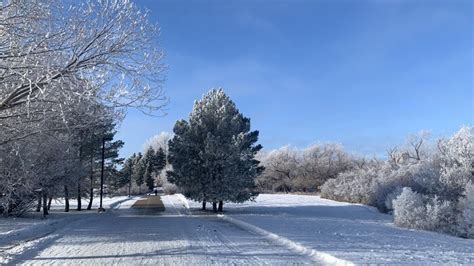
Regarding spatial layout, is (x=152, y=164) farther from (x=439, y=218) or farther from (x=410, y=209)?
(x=439, y=218)

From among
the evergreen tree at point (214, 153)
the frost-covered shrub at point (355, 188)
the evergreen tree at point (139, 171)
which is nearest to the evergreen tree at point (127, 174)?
the evergreen tree at point (139, 171)

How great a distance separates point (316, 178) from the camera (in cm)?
8606

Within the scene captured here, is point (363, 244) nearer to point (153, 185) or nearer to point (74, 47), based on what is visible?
point (74, 47)

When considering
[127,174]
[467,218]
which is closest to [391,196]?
[467,218]

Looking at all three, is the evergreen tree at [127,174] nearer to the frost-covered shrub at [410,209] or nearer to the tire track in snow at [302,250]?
the frost-covered shrub at [410,209]

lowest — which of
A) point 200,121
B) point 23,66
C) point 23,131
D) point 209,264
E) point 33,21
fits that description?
point 209,264

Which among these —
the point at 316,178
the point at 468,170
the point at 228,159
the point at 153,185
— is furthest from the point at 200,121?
the point at 153,185

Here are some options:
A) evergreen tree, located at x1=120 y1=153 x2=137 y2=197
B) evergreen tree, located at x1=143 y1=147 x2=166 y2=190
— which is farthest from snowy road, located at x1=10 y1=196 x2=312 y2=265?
evergreen tree, located at x1=143 y1=147 x2=166 y2=190

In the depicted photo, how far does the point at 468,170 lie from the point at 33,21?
32.1 m

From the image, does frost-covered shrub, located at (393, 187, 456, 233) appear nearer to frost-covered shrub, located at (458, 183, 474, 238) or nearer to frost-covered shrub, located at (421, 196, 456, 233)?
frost-covered shrub, located at (421, 196, 456, 233)

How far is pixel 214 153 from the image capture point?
39.4 metres

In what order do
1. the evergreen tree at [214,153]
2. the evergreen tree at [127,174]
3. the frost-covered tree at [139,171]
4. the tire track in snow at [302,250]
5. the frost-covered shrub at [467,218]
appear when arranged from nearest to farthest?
the tire track in snow at [302,250]
the frost-covered shrub at [467,218]
the evergreen tree at [214,153]
the evergreen tree at [127,174]
the frost-covered tree at [139,171]

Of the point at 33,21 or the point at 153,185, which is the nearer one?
the point at 33,21

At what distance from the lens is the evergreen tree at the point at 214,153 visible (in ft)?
129
